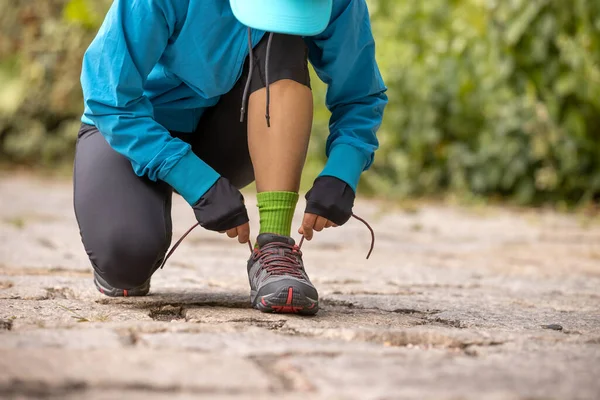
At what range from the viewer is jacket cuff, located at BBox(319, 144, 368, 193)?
1.82m

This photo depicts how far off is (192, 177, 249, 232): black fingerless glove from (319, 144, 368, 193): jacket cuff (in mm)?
218

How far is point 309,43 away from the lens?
1.94 meters

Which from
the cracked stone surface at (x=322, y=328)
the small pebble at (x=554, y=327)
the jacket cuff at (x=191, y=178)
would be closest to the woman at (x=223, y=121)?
the jacket cuff at (x=191, y=178)

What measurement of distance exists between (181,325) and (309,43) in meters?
0.77

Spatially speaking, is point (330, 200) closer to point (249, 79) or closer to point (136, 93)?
point (249, 79)

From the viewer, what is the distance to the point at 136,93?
5.72 feet

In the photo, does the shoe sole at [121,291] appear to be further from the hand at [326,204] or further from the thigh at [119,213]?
the hand at [326,204]

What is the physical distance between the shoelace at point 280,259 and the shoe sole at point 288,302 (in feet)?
0.22

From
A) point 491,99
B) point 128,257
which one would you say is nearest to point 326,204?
point 128,257

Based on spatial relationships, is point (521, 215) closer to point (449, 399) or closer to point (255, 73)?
point (255, 73)

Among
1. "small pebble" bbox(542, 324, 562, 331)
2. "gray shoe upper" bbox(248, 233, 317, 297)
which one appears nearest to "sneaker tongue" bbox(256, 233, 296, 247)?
"gray shoe upper" bbox(248, 233, 317, 297)

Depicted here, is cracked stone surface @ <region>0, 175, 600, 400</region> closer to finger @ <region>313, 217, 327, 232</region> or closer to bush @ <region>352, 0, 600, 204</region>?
finger @ <region>313, 217, 327, 232</region>

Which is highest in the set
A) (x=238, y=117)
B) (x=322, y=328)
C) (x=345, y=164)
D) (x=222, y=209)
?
(x=238, y=117)

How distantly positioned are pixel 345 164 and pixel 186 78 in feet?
1.28
